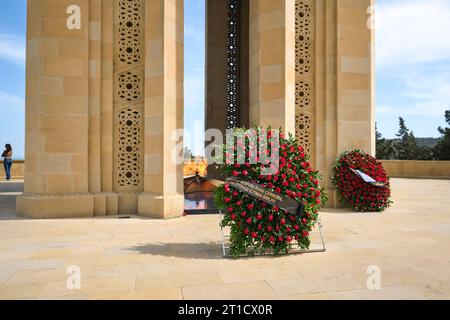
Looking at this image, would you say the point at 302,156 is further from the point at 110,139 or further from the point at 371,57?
the point at 371,57

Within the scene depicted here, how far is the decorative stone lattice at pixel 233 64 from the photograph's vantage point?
14.4 m

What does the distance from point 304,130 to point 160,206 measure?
4.74 metres

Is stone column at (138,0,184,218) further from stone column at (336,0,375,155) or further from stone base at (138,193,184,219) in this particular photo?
stone column at (336,0,375,155)

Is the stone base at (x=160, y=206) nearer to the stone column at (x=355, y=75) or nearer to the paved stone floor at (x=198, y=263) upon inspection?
the paved stone floor at (x=198, y=263)

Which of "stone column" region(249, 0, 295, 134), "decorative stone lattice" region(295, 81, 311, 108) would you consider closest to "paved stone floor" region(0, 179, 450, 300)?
"stone column" region(249, 0, 295, 134)

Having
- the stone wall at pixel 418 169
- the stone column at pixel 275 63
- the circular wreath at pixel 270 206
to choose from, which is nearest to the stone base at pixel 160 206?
the stone column at pixel 275 63

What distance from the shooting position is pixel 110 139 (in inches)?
324

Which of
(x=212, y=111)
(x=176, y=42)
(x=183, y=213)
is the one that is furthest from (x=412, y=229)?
(x=212, y=111)

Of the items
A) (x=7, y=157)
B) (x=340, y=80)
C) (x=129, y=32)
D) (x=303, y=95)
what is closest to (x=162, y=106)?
(x=129, y=32)

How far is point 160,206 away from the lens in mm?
7660

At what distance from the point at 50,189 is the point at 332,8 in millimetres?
8898

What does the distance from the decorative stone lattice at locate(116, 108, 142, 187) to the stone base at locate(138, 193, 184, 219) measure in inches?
25.6

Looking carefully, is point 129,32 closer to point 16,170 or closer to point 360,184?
point 360,184

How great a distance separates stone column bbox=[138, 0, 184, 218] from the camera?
7781mm
